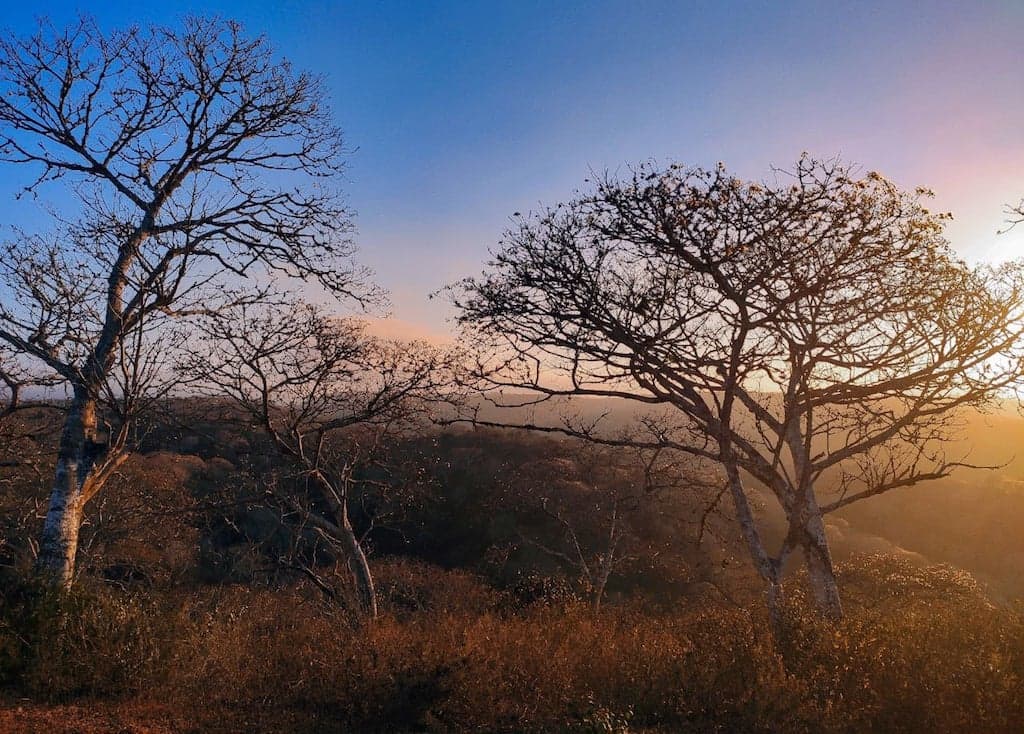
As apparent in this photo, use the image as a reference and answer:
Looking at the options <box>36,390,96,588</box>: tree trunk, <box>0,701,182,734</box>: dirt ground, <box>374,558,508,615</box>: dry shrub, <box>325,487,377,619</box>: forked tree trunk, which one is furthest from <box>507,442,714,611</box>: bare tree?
<box>0,701,182,734</box>: dirt ground

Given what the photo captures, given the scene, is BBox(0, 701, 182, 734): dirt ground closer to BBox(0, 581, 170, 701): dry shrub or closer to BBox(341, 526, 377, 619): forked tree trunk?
BBox(0, 581, 170, 701): dry shrub

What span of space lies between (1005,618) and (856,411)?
2890 mm

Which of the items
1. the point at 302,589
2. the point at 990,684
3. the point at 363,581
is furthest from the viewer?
the point at 302,589

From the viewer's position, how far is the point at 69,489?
25.6ft

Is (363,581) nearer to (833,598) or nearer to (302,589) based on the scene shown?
→ (833,598)

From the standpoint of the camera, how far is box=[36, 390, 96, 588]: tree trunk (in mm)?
7586

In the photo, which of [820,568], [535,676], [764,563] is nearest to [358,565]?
[535,676]

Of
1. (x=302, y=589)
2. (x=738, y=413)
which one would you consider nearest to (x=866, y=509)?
(x=302, y=589)

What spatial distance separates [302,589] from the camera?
23.5 meters

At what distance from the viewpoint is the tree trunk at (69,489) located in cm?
759

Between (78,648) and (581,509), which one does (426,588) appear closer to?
(581,509)

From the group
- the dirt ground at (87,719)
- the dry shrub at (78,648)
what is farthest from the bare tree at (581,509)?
the dirt ground at (87,719)

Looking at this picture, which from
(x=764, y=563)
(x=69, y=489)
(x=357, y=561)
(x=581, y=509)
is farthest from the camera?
(x=581, y=509)

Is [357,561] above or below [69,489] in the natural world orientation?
below
